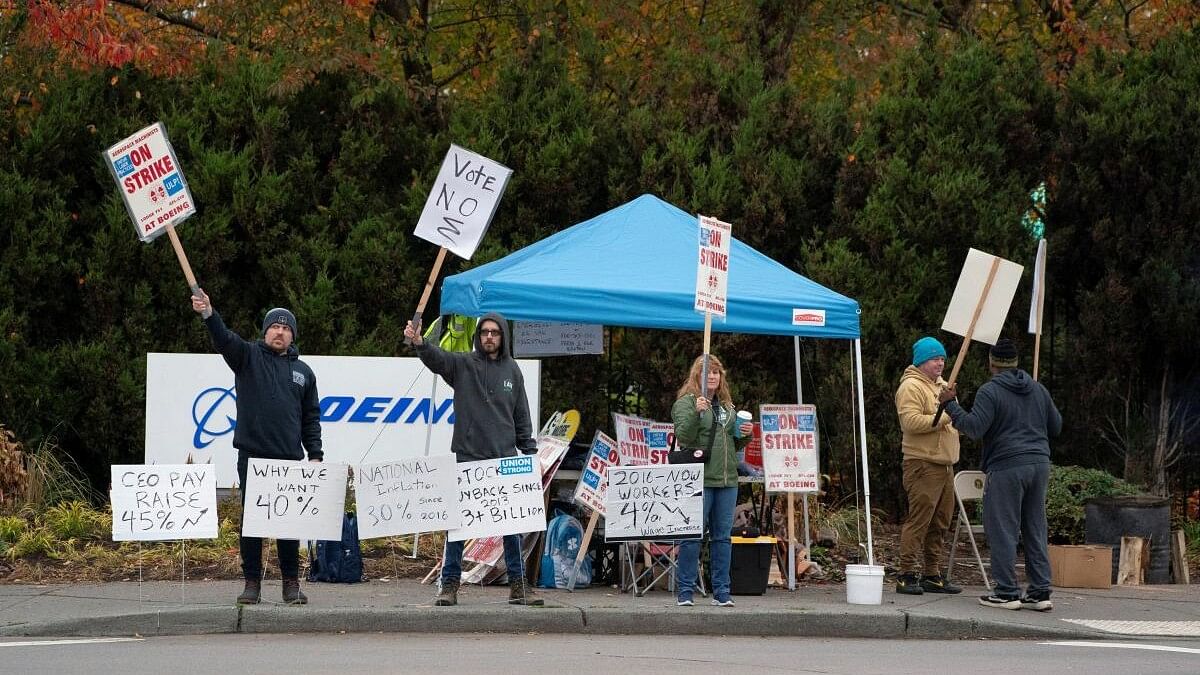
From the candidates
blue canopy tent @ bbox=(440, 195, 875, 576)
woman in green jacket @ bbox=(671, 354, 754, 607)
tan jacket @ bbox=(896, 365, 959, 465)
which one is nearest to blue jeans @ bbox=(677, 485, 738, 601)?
woman in green jacket @ bbox=(671, 354, 754, 607)

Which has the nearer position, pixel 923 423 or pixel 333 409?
pixel 923 423

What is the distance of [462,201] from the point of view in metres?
11.0

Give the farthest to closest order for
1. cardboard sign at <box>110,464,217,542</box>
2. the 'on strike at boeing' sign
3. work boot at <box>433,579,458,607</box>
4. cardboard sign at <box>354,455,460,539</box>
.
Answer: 1. the 'on strike at boeing' sign
2. cardboard sign at <box>354,455,460,539</box>
3. work boot at <box>433,579,458,607</box>
4. cardboard sign at <box>110,464,217,542</box>

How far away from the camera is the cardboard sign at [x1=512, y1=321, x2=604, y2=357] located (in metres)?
13.7

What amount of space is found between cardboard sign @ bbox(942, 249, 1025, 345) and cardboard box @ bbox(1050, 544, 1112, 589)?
229 cm

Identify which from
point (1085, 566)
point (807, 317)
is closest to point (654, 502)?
point (807, 317)

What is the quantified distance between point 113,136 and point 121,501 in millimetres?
5990

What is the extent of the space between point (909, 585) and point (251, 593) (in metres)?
4.87

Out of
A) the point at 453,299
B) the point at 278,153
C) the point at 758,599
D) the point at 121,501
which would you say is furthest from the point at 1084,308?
the point at 121,501

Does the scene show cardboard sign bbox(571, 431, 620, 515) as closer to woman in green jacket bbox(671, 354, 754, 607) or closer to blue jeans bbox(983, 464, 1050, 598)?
woman in green jacket bbox(671, 354, 754, 607)

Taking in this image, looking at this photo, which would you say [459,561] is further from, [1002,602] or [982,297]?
[982,297]

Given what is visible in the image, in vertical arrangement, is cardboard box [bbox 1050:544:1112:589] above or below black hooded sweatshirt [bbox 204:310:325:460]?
below

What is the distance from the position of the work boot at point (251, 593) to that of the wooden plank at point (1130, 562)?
7.07 meters

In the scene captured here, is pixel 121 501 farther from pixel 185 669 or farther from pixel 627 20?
pixel 627 20
